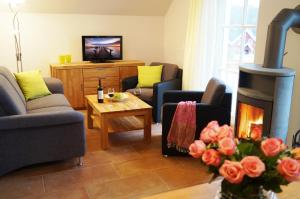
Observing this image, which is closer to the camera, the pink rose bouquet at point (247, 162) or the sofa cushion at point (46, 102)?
the pink rose bouquet at point (247, 162)

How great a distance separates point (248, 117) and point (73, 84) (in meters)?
3.15

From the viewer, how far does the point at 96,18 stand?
543 centimetres

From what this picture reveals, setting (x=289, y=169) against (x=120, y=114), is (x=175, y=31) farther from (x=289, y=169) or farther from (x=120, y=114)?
(x=289, y=169)

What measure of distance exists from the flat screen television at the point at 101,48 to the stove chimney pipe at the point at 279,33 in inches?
130

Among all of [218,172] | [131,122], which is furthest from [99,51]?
[218,172]

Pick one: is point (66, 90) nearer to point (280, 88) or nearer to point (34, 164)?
point (34, 164)

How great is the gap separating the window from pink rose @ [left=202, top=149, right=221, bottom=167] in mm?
3164

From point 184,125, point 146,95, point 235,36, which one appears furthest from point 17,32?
point 235,36

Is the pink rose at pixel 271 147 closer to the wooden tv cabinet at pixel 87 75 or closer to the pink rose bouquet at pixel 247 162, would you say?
the pink rose bouquet at pixel 247 162

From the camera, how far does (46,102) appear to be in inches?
148

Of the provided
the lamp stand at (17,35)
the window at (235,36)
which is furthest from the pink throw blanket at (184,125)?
the lamp stand at (17,35)

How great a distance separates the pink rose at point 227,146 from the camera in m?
1.02

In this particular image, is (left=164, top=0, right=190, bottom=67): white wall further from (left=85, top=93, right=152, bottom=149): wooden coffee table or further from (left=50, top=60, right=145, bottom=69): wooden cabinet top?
(left=85, top=93, right=152, bottom=149): wooden coffee table

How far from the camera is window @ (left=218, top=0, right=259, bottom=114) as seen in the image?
12.7ft
